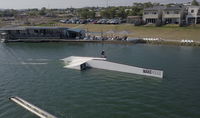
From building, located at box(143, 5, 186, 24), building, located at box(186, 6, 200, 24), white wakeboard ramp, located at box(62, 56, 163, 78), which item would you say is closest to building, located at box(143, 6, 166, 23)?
building, located at box(143, 5, 186, 24)

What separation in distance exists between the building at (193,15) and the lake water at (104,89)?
37.7 meters

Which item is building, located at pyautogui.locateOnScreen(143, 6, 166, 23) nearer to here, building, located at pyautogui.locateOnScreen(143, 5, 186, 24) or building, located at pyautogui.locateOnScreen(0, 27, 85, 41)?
building, located at pyautogui.locateOnScreen(143, 5, 186, 24)

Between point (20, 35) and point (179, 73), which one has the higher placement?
point (20, 35)

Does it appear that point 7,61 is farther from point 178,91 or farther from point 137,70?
point 178,91

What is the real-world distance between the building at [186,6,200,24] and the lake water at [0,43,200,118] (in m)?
37.7

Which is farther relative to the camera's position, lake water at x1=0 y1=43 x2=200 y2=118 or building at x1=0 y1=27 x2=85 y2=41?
building at x1=0 y1=27 x2=85 y2=41

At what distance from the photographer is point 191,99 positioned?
21.2 metres

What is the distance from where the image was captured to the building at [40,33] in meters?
61.8

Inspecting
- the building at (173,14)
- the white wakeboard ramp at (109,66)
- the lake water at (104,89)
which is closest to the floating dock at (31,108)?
the lake water at (104,89)

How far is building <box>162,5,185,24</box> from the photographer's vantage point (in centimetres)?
7194

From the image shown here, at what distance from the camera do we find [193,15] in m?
71.2

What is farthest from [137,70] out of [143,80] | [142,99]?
[142,99]

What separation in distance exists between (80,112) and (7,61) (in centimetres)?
2462

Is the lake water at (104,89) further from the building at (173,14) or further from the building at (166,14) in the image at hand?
the building at (166,14)
